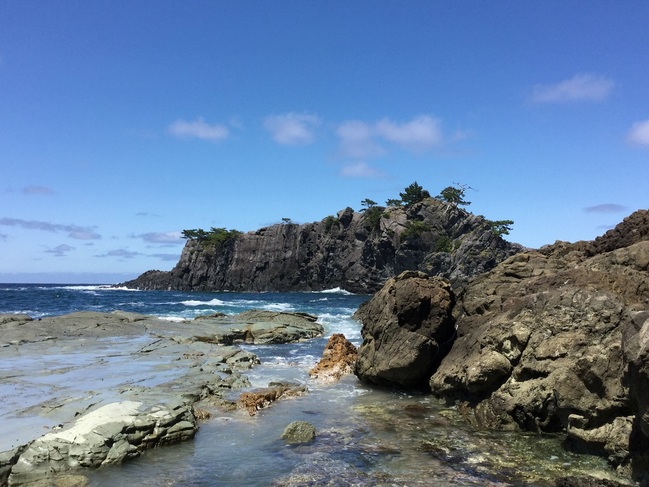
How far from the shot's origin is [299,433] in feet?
32.6

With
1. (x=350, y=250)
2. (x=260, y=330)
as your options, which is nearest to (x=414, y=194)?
(x=350, y=250)

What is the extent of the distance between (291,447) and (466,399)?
4.94 metres

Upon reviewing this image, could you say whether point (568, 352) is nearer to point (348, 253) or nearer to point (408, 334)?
point (408, 334)

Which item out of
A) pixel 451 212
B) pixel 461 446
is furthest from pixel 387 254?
pixel 461 446

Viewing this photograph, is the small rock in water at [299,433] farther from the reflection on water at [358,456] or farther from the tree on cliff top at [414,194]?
the tree on cliff top at [414,194]

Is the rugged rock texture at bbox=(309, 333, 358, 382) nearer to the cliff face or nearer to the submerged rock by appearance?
the submerged rock

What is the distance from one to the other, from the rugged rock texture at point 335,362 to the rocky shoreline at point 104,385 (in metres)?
2.32

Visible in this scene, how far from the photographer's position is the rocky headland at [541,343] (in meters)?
7.99

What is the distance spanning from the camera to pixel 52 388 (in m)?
13.1

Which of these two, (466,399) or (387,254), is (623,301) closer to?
(466,399)

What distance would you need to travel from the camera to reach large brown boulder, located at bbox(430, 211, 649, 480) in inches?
307

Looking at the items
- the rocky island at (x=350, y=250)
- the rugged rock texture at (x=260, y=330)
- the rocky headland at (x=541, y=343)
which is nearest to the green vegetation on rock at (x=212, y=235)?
the rocky island at (x=350, y=250)

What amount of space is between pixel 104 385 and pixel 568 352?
12177 millimetres

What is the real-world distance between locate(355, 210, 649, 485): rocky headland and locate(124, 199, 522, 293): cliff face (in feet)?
222
